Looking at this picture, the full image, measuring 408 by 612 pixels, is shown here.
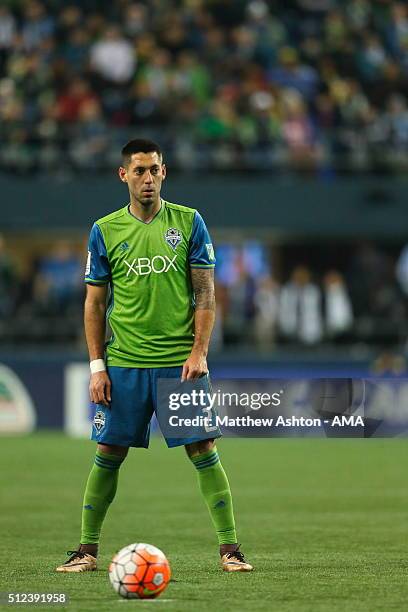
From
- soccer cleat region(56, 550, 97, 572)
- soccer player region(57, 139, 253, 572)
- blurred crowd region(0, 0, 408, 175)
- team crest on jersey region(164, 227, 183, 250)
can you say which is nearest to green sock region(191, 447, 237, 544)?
soccer player region(57, 139, 253, 572)

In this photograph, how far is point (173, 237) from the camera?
734cm

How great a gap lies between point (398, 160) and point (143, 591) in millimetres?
17604

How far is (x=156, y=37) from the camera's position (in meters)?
23.4

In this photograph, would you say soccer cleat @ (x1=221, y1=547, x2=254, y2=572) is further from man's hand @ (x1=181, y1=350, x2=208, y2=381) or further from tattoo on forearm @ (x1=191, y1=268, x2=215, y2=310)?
tattoo on forearm @ (x1=191, y1=268, x2=215, y2=310)

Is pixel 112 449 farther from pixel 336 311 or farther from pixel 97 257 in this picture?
pixel 336 311

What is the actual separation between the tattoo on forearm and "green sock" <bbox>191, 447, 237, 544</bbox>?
757 mm

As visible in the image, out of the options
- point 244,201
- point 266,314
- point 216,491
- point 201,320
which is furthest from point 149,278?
point 244,201

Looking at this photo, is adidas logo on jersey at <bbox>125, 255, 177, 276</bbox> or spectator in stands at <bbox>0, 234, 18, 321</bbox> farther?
spectator in stands at <bbox>0, 234, 18, 321</bbox>

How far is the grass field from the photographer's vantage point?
660cm

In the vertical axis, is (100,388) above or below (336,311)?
below

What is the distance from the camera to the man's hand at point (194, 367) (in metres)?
7.18

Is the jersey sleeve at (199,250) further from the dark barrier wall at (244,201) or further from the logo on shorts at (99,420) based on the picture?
the dark barrier wall at (244,201)

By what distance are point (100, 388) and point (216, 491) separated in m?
0.79

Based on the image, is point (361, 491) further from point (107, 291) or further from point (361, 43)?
point (361, 43)
